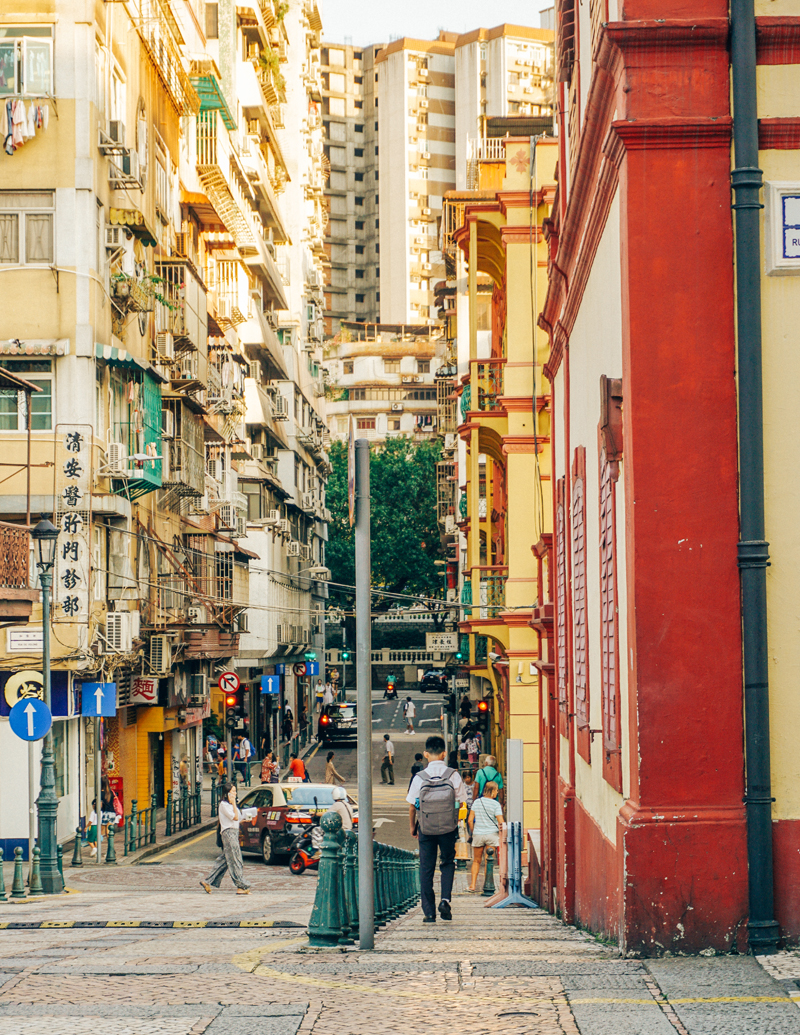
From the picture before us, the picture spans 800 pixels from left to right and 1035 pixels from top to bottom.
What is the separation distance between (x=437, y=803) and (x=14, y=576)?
9694 millimetres

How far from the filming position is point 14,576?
65.2ft

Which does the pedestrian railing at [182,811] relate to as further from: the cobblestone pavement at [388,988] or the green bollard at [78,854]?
the cobblestone pavement at [388,988]

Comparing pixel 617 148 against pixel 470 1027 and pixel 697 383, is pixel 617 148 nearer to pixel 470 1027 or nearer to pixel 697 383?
pixel 697 383

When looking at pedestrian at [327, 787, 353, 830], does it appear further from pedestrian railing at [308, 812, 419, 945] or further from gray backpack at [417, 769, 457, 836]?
pedestrian railing at [308, 812, 419, 945]

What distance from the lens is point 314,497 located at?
76.5 m

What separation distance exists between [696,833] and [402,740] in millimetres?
53271

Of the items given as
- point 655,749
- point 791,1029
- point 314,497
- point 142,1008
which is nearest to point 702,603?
point 655,749

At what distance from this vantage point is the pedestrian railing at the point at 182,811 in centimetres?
3181

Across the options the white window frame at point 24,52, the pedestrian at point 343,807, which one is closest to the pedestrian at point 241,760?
the pedestrian at point 343,807

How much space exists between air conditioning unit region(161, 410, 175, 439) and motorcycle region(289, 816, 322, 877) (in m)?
12.7

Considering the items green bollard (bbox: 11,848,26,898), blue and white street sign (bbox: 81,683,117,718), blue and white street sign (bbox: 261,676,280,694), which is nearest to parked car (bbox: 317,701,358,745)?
blue and white street sign (bbox: 261,676,280,694)

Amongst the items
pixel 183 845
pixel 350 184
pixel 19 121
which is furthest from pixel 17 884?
pixel 350 184

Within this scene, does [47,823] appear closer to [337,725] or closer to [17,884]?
[17,884]

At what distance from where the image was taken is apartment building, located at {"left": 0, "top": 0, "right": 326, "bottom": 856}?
28.9 metres
